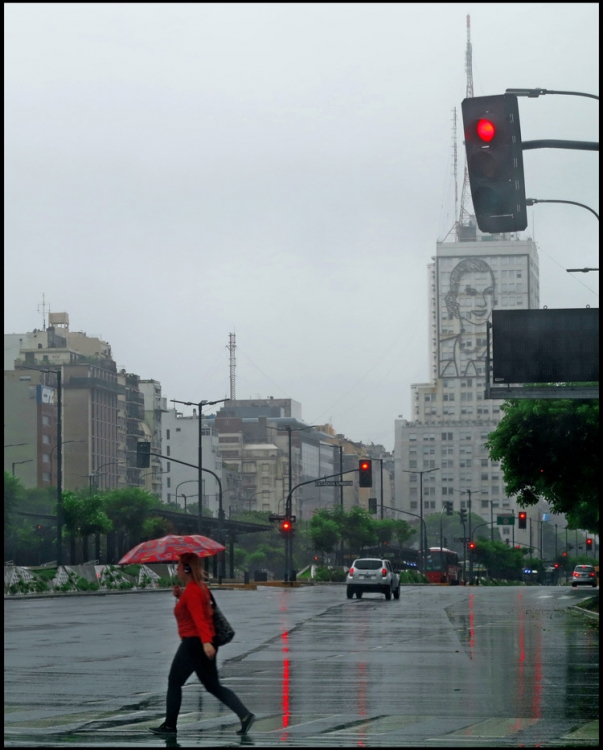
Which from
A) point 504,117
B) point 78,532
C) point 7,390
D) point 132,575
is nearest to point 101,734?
point 504,117

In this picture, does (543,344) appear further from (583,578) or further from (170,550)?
(583,578)

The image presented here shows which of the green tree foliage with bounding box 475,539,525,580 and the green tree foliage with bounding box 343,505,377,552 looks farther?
the green tree foliage with bounding box 475,539,525,580

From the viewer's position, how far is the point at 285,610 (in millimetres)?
40594

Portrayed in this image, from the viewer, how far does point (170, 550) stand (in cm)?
1298

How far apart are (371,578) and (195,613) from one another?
40728mm

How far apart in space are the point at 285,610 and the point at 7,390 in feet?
406

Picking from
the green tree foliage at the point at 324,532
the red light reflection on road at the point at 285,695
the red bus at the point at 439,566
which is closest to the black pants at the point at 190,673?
the red light reflection on road at the point at 285,695

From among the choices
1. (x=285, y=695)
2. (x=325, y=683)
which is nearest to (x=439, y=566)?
(x=325, y=683)

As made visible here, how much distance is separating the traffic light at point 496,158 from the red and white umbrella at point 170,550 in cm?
410

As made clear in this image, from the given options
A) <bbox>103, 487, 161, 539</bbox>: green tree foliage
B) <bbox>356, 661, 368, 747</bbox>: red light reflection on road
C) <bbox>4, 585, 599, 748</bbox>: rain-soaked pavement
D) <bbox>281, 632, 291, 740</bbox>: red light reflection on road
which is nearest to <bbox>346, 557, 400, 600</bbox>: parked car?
<bbox>4, 585, 599, 748</bbox>: rain-soaked pavement

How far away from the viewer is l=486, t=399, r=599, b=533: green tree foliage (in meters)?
35.2

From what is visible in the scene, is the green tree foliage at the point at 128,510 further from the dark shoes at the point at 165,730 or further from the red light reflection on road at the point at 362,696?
the dark shoes at the point at 165,730

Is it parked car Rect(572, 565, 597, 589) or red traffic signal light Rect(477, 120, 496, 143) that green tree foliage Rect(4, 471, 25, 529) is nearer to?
parked car Rect(572, 565, 597, 589)

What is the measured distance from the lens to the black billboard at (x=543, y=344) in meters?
27.1
